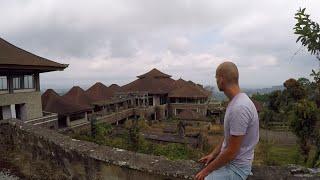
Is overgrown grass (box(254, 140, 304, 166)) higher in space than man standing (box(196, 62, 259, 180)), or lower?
lower

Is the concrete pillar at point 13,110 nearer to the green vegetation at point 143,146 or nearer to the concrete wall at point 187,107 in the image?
the green vegetation at point 143,146

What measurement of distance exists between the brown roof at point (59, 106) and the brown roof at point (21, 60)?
10.5 metres

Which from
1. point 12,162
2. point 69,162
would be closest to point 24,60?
point 12,162

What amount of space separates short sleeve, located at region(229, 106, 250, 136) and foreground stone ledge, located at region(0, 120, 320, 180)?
0.88 metres

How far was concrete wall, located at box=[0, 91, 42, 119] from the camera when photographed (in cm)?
2226

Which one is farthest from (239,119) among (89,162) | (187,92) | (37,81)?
(187,92)

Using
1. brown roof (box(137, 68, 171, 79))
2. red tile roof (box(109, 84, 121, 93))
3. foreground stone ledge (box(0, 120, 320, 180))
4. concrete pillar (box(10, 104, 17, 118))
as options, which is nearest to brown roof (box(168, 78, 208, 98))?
brown roof (box(137, 68, 171, 79))

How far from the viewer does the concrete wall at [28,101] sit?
22.3 m

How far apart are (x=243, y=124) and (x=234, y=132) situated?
9 cm

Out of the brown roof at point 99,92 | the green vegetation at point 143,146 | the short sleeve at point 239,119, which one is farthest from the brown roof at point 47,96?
the short sleeve at point 239,119

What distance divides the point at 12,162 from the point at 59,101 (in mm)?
29418

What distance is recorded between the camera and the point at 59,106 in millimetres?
34969

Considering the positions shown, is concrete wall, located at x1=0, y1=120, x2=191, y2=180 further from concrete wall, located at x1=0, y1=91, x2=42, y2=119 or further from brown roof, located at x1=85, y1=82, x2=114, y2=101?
brown roof, located at x1=85, y1=82, x2=114, y2=101

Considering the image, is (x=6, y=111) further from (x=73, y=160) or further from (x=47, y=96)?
(x=73, y=160)
